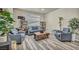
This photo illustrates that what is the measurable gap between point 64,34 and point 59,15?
0.41 meters

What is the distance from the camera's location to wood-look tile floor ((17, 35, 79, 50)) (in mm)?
3525

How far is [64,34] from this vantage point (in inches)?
140

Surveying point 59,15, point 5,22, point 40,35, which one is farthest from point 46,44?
point 5,22

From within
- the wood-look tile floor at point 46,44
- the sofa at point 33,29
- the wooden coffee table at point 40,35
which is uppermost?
the sofa at point 33,29

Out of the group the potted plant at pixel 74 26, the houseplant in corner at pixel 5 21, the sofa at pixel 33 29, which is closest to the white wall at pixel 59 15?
the potted plant at pixel 74 26

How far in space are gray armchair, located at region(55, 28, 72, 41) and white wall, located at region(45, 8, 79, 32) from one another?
11cm

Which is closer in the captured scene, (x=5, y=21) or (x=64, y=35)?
(x=5, y=21)

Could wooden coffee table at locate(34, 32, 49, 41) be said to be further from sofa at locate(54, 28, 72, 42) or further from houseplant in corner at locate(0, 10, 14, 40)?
houseplant in corner at locate(0, 10, 14, 40)

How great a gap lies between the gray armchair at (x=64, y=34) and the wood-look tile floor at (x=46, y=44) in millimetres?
83

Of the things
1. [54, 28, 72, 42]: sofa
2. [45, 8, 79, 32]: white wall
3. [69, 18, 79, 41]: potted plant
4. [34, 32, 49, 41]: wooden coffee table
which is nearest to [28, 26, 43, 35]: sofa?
[34, 32, 49, 41]: wooden coffee table

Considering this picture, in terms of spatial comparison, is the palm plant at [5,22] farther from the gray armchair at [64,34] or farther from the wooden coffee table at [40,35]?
the gray armchair at [64,34]

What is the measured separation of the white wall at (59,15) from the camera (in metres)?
3.48

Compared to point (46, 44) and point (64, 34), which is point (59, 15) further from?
point (46, 44)

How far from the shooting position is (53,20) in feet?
11.5
